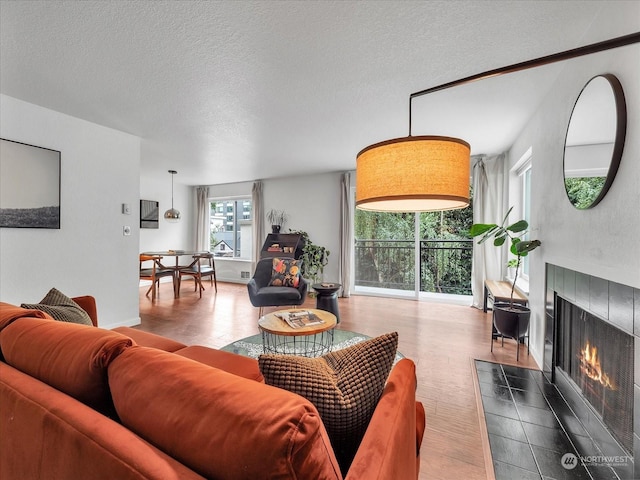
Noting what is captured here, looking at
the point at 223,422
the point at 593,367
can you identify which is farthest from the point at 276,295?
the point at 223,422

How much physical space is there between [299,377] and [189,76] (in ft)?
8.03

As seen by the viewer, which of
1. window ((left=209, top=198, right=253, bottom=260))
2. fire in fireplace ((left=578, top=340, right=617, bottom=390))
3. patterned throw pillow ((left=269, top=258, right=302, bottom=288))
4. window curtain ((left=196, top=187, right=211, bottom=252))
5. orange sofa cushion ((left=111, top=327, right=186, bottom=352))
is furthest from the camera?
window curtain ((left=196, top=187, right=211, bottom=252))

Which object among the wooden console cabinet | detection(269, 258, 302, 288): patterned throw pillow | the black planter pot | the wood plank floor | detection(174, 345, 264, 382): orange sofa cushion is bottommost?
the wood plank floor

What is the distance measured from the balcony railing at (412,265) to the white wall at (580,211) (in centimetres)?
205

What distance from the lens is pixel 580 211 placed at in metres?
1.86

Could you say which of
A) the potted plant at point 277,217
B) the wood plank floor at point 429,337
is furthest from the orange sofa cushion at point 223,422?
the potted plant at point 277,217

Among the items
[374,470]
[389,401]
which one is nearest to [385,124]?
[389,401]

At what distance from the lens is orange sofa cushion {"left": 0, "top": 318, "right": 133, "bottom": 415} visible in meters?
0.86

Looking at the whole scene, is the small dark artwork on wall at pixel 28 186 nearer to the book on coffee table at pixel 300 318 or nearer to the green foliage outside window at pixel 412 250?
the book on coffee table at pixel 300 318

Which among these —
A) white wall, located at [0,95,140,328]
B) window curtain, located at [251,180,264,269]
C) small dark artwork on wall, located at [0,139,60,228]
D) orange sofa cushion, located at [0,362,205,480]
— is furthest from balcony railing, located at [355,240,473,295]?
orange sofa cushion, located at [0,362,205,480]

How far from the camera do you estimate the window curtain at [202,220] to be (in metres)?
7.43

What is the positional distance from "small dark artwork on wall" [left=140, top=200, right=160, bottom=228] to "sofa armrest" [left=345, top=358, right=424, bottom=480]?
6842mm

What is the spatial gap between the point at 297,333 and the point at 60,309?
1386 millimetres

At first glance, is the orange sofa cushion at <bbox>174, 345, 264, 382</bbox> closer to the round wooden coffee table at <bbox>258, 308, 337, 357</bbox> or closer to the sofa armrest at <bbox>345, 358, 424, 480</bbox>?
the round wooden coffee table at <bbox>258, 308, 337, 357</bbox>
